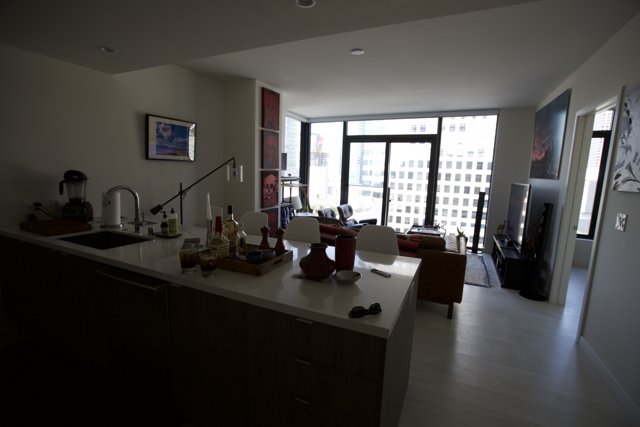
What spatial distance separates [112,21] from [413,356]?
3158 millimetres

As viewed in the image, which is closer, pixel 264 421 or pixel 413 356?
pixel 264 421

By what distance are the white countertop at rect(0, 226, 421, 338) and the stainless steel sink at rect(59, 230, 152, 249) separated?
24 cm

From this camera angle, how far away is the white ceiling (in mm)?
1672

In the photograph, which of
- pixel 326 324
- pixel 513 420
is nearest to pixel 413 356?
pixel 513 420

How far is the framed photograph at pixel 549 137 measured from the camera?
11.7ft

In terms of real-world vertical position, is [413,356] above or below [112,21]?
below

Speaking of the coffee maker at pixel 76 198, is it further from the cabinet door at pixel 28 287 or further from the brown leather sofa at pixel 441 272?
the brown leather sofa at pixel 441 272

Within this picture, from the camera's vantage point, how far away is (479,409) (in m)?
1.80

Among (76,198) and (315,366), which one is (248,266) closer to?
(315,366)

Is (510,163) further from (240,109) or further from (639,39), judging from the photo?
(240,109)

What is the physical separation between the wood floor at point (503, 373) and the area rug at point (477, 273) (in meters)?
0.77

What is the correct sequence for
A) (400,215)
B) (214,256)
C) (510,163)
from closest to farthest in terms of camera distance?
(214,256)
(510,163)
(400,215)

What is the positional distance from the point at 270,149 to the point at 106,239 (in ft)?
8.42

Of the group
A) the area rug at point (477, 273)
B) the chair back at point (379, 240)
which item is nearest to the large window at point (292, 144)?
the area rug at point (477, 273)
